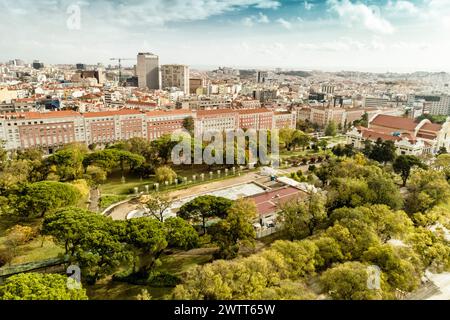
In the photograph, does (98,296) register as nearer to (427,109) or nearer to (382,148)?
(382,148)

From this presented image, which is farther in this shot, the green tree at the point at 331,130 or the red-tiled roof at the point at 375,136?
the green tree at the point at 331,130

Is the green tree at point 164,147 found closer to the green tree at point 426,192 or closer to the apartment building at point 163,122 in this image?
the apartment building at point 163,122

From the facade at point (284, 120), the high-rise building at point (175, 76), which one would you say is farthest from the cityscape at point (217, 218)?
the high-rise building at point (175, 76)

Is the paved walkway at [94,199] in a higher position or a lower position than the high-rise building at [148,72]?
lower

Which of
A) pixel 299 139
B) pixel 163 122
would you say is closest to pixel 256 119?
pixel 299 139
